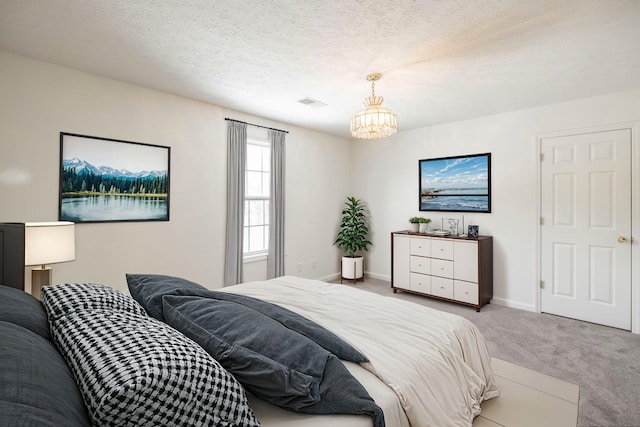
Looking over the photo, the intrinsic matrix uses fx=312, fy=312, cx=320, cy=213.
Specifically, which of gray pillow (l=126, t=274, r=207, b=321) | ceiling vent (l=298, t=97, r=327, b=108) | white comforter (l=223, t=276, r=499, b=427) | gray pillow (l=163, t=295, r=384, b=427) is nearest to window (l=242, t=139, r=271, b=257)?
ceiling vent (l=298, t=97, r=327, b=108)

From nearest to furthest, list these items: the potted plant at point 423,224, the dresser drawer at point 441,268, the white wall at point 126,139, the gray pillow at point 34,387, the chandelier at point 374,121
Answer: the gray pillow at point 34,387 < the white wall at point 126,139 < the chandelier at point 374,121 < the dresser drawer at point 441,268 < the potted plant at point 423,224

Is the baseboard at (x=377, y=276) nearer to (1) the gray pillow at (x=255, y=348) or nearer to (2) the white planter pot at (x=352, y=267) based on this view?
(2) the white planter pot at (x=352, y=267)

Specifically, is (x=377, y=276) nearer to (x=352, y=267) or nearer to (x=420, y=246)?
(x=352, y=267)

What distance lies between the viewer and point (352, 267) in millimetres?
5328

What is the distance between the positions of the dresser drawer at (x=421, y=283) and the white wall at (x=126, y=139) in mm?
1770

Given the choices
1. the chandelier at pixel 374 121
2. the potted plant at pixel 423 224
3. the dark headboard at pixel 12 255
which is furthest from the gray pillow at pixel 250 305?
the potted plant at pixel 423 224

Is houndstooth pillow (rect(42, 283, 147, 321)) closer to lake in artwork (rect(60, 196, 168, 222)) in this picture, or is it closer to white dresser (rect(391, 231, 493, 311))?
lake in artwork (rect(60, 196, 168, 222))

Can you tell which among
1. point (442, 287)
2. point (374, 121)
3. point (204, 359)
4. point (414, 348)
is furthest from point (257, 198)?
point (204, 359)

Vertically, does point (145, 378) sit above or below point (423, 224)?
below

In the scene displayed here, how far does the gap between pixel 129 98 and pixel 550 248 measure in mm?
5181

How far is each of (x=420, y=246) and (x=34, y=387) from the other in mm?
4469

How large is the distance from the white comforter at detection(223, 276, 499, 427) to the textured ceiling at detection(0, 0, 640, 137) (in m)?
1.93

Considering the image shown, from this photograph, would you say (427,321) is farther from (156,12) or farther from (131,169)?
(131,169)

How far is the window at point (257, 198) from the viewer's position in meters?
4.46
